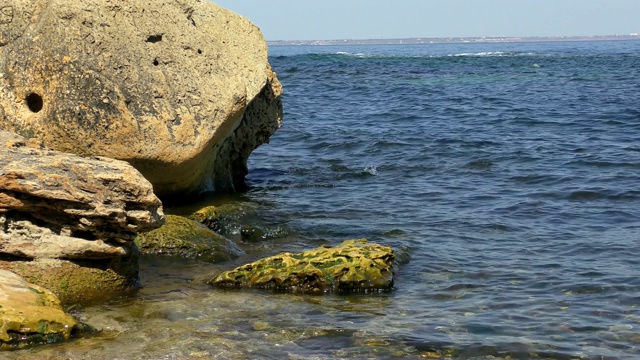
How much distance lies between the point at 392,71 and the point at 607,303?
35440 mm

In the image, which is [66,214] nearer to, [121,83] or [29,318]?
[29,318]

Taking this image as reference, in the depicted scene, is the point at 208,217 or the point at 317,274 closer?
the point at 317,274

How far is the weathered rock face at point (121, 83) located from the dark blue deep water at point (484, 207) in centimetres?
202

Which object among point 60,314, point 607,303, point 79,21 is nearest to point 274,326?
point 60,314

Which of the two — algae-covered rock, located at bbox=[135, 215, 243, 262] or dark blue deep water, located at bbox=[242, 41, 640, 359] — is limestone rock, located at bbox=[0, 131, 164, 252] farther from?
dark blue deep water, located at bbox=[242, 41, 640, 359]

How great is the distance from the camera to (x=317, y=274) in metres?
8.38

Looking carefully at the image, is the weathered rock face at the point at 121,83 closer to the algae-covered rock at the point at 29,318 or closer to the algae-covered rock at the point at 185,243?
the algae-covered rock at the point at 185,243

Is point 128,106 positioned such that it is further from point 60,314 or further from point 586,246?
point 586,246

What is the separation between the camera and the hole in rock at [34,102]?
9430 millimetres

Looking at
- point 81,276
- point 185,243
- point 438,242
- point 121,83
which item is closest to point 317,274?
point 185,243

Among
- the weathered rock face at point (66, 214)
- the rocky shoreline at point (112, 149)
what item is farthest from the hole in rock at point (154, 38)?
the weathered rock face at point (66, 214)

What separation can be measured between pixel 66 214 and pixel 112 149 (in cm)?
217

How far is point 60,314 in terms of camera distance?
22.0 ft

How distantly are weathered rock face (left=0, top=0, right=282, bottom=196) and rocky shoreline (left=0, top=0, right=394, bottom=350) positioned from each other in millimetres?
15
